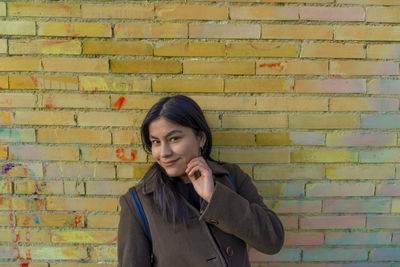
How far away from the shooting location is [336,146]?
2021mm

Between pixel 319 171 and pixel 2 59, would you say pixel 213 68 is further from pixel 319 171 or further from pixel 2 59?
pixel 2 59

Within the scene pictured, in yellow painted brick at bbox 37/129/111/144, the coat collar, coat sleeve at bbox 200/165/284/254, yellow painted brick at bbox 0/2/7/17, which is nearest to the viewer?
coat sleeve at bbox 200/165/284/254

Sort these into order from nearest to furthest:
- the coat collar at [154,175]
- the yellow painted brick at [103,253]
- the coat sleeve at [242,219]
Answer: the coat sleeve at [242,219] < the coat collar at [154,175] < the yellow painted brick at [103,253]

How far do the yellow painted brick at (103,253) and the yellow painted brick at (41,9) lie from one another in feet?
5.05

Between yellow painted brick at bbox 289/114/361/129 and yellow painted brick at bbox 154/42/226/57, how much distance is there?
66cm

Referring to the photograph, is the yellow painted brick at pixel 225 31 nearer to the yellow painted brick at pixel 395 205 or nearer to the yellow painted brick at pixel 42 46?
the yellow painted brick at pixel 42 46

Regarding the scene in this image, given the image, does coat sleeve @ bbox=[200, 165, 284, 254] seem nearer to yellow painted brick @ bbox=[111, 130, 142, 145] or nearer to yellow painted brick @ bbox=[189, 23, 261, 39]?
yellow painted brick @ bbox=[111, 130, 142, 145]

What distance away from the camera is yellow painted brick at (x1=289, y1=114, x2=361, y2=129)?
1.99m

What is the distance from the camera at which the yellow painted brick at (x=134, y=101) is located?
194 cm

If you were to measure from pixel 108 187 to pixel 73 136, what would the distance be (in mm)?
405

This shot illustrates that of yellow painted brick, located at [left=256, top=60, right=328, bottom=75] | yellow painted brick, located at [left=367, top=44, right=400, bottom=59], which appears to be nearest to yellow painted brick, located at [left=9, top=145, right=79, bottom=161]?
yellow painted brick, located at [left=256, top=60, right=328, bottom=75]

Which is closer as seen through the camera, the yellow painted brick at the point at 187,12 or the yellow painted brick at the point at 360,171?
the yellow painted brick at the point at 187,12

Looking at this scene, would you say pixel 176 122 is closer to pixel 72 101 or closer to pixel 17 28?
pixel 72 101

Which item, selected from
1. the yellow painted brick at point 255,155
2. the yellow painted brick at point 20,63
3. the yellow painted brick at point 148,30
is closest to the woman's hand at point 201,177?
the yellow painted brick at point 255,155
